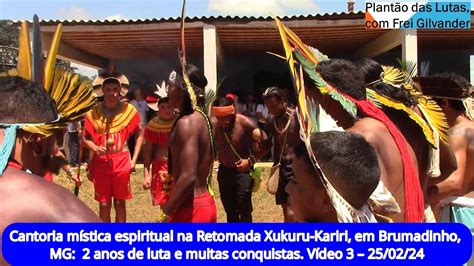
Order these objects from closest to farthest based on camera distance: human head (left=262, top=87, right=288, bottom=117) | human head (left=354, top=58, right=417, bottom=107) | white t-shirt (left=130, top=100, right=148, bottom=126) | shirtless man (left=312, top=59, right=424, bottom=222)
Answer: shirtless man (left=312, top=59, right=424, bottom=222) → human head (left=354, top=58, right=417, bottom=107) → human head (left=262, top=87, right=288, bottom=117) → white t-shirt (left=130, top=100, right=148, bottom=126)

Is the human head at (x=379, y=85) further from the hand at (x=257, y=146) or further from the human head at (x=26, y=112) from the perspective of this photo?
the hand at (x=257, y=146)

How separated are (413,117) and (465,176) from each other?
0.77 meters

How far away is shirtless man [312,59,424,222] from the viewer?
2322mm

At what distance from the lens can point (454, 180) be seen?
10.6ft

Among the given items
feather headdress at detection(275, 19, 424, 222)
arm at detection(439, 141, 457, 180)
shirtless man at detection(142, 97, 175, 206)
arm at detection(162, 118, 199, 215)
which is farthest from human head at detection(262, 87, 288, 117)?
feather headdress at detection(275, 19, 424, 222)

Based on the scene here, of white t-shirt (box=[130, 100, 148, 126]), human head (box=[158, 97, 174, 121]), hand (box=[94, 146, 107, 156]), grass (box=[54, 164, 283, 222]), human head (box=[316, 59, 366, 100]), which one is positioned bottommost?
grass (box=[54, 164, 283, 222])

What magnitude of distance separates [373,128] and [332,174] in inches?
25.1

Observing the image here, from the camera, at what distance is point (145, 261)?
1.71 m

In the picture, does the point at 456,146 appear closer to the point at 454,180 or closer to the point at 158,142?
the point at 454,180

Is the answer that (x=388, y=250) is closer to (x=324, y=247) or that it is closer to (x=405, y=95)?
(x=324, y=247)

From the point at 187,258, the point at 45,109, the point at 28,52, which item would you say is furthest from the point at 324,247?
the point at 28,52

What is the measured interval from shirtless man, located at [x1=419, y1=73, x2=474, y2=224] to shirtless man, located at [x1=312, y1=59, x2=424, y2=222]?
33.5 inches

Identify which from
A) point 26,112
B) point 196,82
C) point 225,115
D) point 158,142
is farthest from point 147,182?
point 26,112

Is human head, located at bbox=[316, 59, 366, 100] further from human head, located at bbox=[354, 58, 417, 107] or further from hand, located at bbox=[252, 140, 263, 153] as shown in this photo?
hand, located at bbox=[252, 140, 263, 153]
